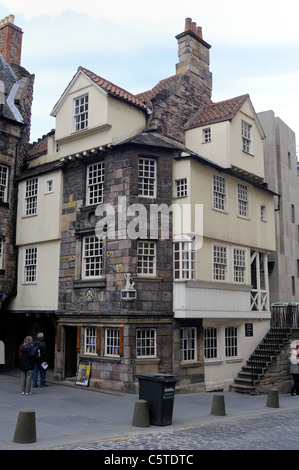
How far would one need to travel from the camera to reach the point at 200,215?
1872cm

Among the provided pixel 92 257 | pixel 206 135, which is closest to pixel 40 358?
pixel 92 257

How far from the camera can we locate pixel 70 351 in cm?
1984

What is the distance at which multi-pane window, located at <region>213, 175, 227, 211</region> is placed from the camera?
19.9 m

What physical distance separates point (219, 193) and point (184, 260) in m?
3.55

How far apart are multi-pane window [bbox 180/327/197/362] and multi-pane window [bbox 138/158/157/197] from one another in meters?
5.38

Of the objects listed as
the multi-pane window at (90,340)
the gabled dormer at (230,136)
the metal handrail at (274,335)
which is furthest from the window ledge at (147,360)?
the gabled dormer at (230,136)

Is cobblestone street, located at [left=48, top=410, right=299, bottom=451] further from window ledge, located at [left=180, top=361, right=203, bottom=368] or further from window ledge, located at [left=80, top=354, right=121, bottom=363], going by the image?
window ledge, located at [left=80, top=354, right=121, bottom=363]

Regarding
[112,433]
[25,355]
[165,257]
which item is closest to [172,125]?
[165,257]

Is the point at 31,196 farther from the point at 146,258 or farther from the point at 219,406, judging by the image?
the point at 219,406

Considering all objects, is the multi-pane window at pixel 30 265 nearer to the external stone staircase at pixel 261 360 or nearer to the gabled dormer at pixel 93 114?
the gabled dormer at pixel 93 114

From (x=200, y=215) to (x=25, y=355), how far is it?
26.7 ft

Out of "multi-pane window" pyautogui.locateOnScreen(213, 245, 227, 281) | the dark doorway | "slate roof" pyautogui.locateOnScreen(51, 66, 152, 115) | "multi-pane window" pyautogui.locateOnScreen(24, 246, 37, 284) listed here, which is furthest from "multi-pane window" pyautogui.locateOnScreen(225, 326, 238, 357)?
"slate roof" pyautogui.locateOnScreen(51, 66, 152, 115)

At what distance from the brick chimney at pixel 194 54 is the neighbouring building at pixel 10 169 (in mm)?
8019

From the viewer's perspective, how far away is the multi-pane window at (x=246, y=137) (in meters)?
21.5
